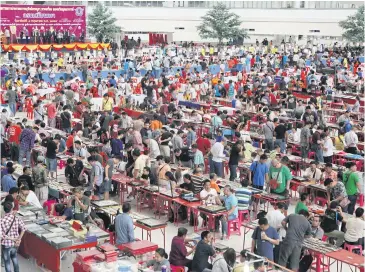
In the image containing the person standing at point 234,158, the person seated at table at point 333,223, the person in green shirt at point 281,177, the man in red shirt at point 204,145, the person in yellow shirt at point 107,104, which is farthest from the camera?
the person in yellow shirt at point 107,104

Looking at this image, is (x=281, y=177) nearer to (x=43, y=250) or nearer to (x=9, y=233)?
(x=43, y=250)

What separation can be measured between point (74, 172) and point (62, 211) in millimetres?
2667

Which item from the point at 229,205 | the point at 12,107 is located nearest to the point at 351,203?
the point at 229,205

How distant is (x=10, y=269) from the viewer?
11242 millimetres

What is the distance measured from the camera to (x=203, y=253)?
10516mm

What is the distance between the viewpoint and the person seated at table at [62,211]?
1273 centimetres

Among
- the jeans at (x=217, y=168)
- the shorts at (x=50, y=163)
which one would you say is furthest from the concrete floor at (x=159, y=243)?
the shorts at (x=50, y=163)

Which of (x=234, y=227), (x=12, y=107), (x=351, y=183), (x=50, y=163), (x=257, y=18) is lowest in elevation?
(x=234, y=227)

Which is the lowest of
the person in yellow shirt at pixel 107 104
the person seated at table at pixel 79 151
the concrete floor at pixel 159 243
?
the concrete floor at pixel 159 243

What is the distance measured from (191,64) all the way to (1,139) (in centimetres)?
2276

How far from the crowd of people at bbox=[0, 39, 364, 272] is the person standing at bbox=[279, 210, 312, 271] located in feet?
0.06

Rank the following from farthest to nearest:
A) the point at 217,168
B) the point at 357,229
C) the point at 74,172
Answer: the point at 217,168 < the point at 74,172 < the point at 357,229

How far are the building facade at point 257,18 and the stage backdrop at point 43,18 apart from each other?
18.3 m

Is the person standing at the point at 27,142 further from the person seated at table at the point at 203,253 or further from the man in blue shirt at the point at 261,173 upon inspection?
the person seated at table at the point at 203,253
